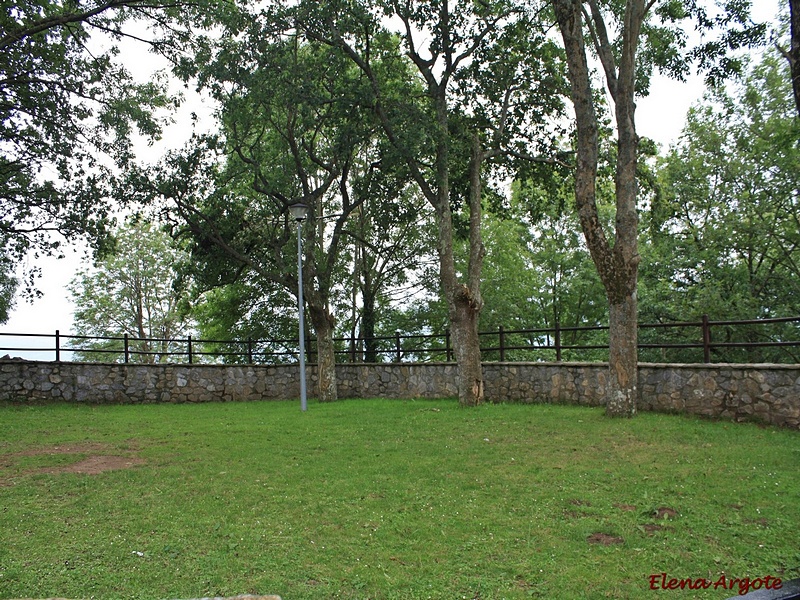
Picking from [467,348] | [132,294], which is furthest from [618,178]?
[132,294]

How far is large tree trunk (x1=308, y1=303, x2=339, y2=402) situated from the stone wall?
1.30 meters

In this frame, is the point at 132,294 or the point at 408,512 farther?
the point at 132,294

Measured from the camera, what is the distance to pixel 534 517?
198 inches

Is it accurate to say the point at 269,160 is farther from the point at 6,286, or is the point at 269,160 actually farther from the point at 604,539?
the point at 604,539

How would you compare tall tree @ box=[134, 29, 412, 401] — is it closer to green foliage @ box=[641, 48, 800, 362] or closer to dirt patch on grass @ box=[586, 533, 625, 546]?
green foliage @ box=[641, 48, 800, 362]

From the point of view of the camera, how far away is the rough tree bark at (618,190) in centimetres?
1011

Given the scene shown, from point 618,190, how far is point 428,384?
749 cm

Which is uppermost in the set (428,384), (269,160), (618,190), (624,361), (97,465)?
(269,160)

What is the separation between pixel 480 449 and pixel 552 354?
1645 centimetres

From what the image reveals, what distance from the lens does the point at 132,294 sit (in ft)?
93.5

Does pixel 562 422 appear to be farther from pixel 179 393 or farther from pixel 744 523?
pixel 179 393

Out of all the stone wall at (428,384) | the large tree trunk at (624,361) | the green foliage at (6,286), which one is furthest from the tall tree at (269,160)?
the large tree trunk at (624,361)

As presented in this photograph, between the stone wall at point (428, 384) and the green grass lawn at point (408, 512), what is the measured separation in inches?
26.8

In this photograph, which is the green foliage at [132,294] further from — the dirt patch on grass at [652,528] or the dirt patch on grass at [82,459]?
the dirt patch on grass at [652,528]
